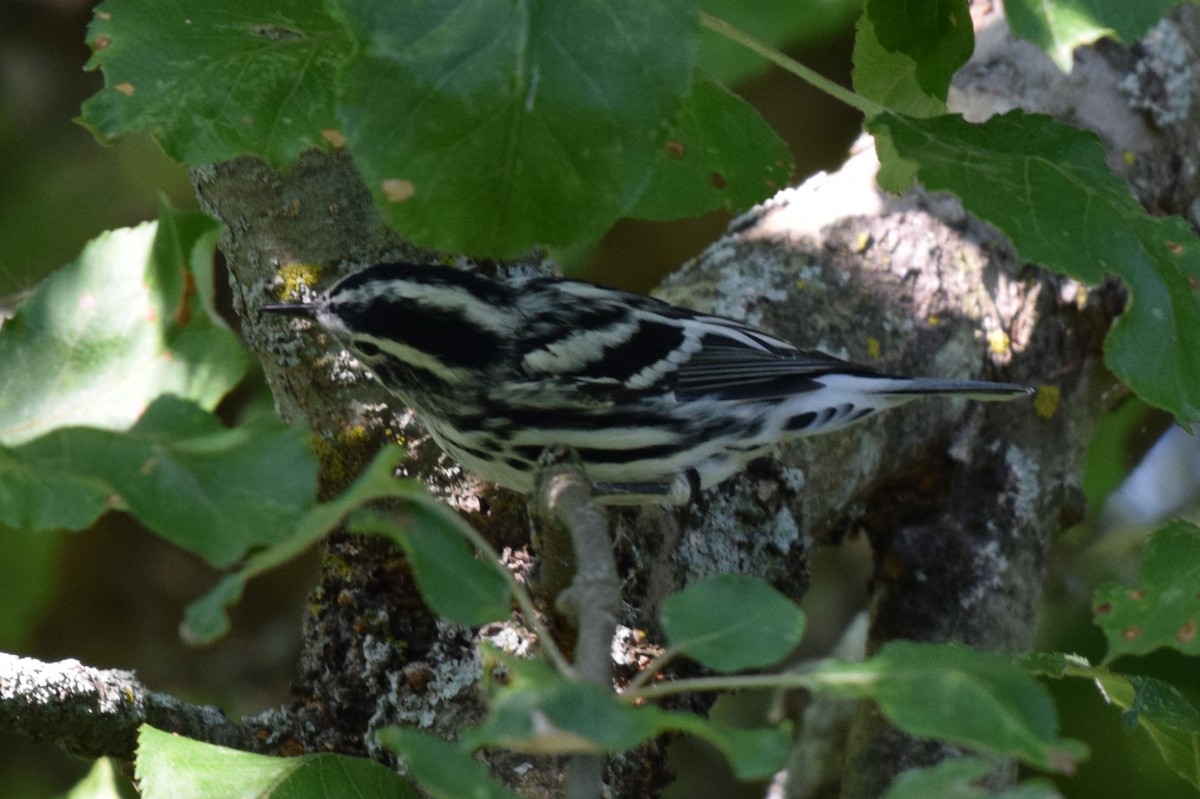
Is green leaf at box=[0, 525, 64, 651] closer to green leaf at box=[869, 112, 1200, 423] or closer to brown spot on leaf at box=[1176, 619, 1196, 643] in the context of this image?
green leaf at box=[869, 112, 1200, 423]

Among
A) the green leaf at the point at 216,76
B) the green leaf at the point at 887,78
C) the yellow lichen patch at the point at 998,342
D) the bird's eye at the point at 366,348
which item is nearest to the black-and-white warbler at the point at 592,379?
the bird's eye at the point at 366,348

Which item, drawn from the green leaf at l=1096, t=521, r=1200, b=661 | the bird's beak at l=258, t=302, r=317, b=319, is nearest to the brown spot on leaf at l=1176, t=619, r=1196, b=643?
the green leaf at l=1096, t=521, r=1200, b=661

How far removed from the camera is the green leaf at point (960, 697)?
96 centimetres

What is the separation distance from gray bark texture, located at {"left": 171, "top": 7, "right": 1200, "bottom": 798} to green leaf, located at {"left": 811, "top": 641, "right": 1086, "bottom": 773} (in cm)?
79

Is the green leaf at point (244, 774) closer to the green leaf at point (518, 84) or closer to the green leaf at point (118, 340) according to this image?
the green leaf at point (118, 340)

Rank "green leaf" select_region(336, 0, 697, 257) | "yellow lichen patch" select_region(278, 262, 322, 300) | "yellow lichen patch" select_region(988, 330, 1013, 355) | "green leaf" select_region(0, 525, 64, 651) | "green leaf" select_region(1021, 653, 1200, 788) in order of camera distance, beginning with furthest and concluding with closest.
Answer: "green leaf" select_region(0, 525, 64, 651)
"yellow lichen patch" select_region(988, 330, 1013, 355)
"yellow lichen patch" select_region(278, 262, 322, 300)
"green leaf" select_region(1021, 653, 1200, 788)
"green leaf" select_region(336, 0, 697, 257)

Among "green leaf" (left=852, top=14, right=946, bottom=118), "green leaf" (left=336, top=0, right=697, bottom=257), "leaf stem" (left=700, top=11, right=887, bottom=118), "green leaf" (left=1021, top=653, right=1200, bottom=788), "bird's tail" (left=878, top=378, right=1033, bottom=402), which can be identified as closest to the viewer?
"green leaf" (left=336, top=0, right=697, bottom=257)

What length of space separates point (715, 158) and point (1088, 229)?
1.88 ft

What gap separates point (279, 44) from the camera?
1743mm

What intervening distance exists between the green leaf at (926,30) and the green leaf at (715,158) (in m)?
0.28

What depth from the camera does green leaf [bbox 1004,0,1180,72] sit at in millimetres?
1381

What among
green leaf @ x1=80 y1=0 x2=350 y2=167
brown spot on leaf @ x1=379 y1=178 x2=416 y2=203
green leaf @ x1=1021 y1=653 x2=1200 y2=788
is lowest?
green leaf @ x1=1021 y1=653 x2=1200 y2=788

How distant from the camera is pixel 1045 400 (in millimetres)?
2650

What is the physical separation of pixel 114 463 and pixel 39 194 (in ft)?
11.9
